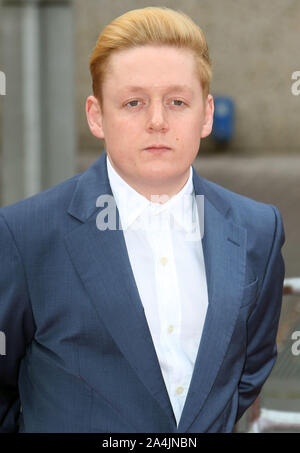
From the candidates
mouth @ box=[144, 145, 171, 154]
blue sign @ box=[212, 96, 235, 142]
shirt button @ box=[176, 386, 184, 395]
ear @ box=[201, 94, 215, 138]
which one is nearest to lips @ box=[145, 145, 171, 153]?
mouth @ box=[144, 145, 171, 154]

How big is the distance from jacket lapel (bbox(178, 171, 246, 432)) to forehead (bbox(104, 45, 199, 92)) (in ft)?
0.65

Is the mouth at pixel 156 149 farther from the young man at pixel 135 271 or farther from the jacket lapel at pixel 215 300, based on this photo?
the jacket lapel at pixel 215 300

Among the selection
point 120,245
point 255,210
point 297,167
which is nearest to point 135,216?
point 120,245

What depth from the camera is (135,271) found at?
130cm

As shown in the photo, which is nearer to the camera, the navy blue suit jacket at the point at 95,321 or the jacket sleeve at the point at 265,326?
the navy blue suit jacket at the point at 95,321

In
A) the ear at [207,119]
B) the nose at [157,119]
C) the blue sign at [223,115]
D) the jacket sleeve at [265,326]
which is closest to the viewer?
the nose at [157,119]

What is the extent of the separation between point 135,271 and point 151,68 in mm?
314

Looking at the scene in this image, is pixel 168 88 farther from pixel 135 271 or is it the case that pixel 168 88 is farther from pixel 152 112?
pixel 135 271

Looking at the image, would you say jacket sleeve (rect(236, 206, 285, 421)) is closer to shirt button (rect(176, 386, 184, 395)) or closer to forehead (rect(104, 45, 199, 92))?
shirt button (rect(176, 386, 184, 395))

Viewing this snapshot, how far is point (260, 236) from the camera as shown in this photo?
4.72 ft

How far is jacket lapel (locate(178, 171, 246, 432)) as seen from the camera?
4.22ft

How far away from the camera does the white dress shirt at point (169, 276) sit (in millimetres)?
1290

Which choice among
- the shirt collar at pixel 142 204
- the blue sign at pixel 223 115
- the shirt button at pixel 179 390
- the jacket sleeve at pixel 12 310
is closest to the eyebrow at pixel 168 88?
the shirt collar at pixel 142 204

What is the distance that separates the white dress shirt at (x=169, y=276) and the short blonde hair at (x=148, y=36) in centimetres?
18
